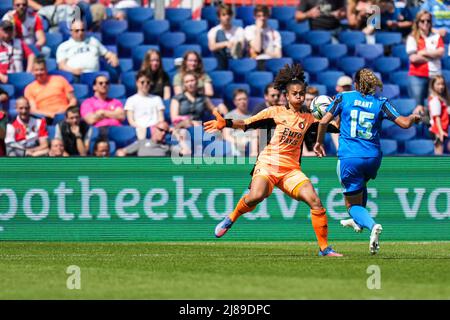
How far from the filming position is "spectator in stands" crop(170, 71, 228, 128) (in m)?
18.1

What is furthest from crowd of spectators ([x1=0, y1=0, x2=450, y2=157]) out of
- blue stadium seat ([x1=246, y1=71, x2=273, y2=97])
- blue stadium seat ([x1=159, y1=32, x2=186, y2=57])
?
blue stadium seat ([x1=159, y1=32, x2=186, y2=57])

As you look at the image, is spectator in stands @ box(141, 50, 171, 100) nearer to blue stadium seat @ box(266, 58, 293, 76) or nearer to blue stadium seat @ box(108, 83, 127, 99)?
blue stadium seat @ box(108, 83, 127, 99)

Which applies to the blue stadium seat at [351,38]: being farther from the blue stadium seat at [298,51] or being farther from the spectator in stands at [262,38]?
the spectator in stands at [262,38]

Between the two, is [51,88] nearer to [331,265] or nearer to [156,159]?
[156,159]

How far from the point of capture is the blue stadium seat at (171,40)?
20.2 metres

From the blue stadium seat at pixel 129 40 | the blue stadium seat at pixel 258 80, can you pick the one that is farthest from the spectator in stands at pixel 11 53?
the blue stadium seat at pixel 258 80

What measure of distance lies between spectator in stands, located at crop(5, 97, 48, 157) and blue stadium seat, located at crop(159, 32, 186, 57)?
356cm

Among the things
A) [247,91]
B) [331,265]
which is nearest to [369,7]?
[247,91]

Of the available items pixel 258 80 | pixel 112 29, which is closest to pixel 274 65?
pixel 258 80

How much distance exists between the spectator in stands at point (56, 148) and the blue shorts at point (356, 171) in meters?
5.36

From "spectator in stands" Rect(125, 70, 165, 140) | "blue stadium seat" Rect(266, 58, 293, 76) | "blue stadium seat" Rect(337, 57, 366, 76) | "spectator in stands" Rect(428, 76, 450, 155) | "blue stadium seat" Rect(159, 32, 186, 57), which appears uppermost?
"blue stadium seat" Rect(159, 32, 186, 57)

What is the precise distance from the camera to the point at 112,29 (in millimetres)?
20000

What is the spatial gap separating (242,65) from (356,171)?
7282 millimetres

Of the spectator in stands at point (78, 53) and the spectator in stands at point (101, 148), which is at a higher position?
the spectator in stands at point (78, 53)
